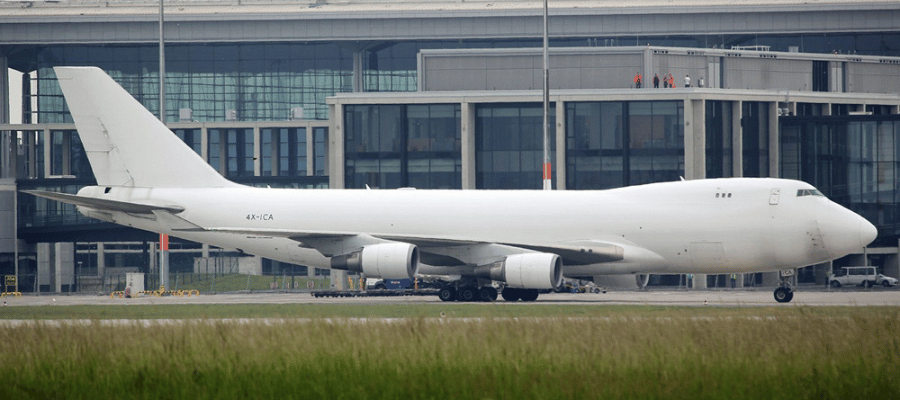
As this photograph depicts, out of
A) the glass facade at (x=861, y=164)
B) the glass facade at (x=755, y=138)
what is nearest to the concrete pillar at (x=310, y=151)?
the glass facade at (x=755, y=138)

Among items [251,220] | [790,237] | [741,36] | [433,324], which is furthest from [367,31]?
[433,324]

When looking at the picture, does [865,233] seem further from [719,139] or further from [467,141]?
[467,141]

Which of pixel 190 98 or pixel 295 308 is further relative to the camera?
pixel 190 98

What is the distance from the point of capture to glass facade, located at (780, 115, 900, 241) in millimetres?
62438

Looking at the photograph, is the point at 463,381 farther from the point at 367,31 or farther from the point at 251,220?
the point at 367,31

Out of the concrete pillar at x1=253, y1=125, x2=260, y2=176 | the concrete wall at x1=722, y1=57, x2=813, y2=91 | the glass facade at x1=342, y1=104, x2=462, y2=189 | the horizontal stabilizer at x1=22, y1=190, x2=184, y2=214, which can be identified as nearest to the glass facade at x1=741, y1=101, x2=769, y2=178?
the concrete wall at x1=722, y1=57, x2=813, y2=91

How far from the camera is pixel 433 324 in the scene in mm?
24141

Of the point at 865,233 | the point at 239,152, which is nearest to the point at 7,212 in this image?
the point at 239,152

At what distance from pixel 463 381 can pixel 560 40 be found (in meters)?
91.5

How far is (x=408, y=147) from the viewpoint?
65.6m

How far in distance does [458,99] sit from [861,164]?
19.8 m

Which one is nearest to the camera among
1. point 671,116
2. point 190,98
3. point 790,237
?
point 790,237

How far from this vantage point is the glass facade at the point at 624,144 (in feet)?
208

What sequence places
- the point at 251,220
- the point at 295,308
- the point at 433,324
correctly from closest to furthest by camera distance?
the point at 433,324 → the point at 295,308 → the point at 251,220
